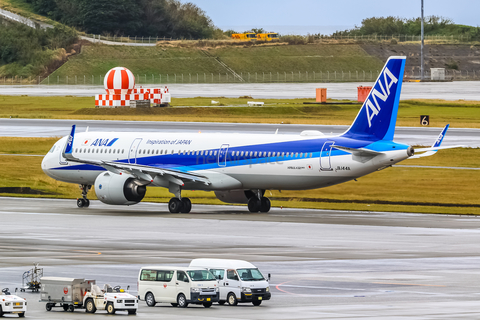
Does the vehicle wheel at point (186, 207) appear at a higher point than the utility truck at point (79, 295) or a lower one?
lower

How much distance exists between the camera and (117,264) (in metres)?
31.6

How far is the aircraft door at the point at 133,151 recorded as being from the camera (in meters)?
53.4

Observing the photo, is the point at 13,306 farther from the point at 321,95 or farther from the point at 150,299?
the point at 321,95

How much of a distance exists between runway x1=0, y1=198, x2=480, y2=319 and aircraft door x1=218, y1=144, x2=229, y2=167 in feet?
9.89

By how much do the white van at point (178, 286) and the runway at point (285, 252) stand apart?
1.12ft

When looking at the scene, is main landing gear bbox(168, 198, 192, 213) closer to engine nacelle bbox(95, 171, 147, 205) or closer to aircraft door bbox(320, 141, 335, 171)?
engine nacelle bbox(95, 171, 147, 205)

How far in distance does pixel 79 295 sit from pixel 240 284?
4468 mm

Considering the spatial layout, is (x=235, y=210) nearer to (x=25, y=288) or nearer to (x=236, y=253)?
(x=236, y=253)

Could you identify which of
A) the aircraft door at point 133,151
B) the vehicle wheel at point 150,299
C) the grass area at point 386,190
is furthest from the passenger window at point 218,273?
the grass area at point 386,190

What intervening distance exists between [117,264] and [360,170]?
753 inches

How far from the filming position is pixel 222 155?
50.8 metres

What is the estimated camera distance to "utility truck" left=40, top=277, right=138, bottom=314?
77.1ft

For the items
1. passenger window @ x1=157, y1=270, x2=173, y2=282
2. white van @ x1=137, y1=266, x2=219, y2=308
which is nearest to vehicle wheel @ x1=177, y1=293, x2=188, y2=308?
white van @ x1=137, y1=266, x2=219, y2=308

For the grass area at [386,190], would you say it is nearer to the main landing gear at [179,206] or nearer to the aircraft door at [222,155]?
the aircraft door at [222,155]
